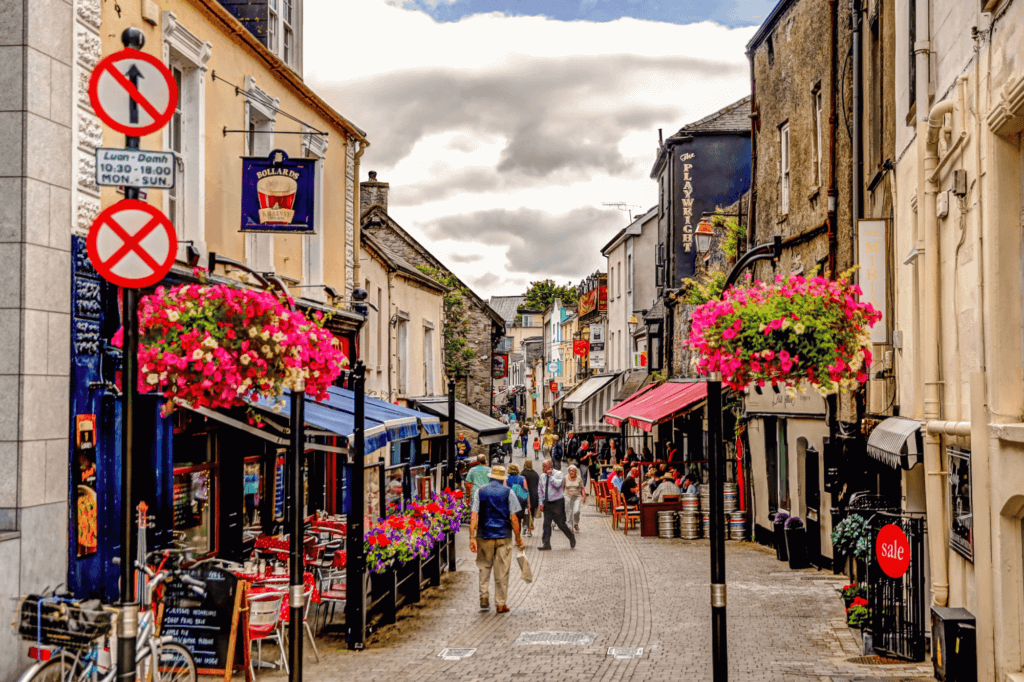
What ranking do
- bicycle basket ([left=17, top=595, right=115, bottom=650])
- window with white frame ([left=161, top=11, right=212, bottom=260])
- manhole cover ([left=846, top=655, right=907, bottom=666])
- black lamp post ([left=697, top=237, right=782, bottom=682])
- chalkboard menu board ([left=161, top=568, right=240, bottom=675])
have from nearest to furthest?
black lamp post ([left=697, top=237, right=782, bottom=682])
bicycle basket ([left=17, top=595, right=115, bottom=650])
chalkboard menu board ([left=161, top=568, right=240, bottom=675])
manhole cover ([left=846, top=655, right=907, bottom=666])
window with white frame ([left=161, top=11, right=212, bottom=260])

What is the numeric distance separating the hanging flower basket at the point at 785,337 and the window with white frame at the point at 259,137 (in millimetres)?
7422

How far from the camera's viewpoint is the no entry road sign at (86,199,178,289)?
5.68 m

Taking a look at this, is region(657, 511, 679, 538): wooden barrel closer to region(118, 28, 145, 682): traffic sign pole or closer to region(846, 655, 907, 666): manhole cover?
region(846, 655, 907, 666): manhole cover

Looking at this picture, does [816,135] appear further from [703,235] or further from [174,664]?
[174,664]

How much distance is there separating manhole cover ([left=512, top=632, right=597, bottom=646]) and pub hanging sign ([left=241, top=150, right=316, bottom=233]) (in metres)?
5.09

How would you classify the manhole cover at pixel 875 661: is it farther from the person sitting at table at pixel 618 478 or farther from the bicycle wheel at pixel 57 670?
the person sitting at table at pixel 618 478

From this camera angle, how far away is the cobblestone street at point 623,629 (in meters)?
9.18

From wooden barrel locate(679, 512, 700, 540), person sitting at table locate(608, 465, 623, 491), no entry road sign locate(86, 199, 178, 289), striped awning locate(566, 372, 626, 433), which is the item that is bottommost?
wooden barrel locate(679, 512, 700, 540)

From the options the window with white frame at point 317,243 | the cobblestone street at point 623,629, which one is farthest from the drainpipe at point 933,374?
the window with white frame at point 317,243

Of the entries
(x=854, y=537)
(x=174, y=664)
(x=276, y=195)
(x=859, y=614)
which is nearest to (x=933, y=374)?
(x=854, y=537)

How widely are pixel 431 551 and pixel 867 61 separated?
329 inches

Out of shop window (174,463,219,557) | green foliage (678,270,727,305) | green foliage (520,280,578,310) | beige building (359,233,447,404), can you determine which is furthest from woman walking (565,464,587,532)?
green foliage (520,280,578,310)

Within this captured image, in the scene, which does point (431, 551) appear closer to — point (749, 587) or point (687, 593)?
point (687, 593)

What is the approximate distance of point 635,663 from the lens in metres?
9.54
